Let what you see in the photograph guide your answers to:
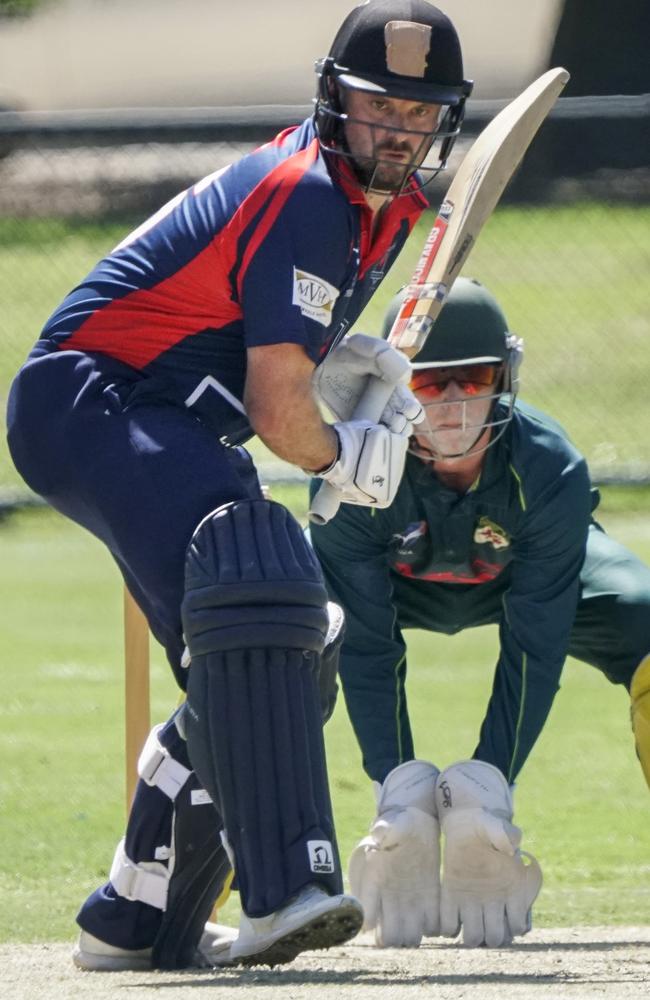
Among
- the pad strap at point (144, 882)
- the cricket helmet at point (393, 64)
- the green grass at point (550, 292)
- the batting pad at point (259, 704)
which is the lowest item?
the green grass at point (550, 292)

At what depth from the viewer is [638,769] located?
573cm

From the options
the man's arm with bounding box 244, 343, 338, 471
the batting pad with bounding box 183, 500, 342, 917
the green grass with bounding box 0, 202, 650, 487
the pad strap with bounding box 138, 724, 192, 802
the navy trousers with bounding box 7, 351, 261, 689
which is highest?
the man's arm with bounding box 244, 343, 338, 471

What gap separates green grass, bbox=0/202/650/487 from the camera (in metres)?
12.2

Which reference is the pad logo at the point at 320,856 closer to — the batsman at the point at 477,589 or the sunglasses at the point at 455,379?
the batsman at the point at 477,589

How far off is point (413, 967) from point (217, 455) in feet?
3.50

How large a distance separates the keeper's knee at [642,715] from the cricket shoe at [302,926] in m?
1.43

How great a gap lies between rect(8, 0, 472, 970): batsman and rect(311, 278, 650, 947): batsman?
24.5 inches

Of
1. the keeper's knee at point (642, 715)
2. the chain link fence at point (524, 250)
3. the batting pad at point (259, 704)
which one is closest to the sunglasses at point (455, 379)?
the keeper's knee at point (642, 715)

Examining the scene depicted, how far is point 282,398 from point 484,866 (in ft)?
4.32

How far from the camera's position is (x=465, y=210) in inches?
168

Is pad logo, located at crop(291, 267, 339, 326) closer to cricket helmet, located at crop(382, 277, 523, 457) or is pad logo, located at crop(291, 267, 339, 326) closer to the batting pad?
the batting pad

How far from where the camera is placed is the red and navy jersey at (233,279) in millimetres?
3348

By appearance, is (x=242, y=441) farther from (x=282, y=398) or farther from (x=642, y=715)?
(x=642, y=715)

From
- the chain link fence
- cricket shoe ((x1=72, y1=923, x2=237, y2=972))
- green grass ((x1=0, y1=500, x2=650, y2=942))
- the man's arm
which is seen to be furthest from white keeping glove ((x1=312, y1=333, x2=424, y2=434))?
the chain link fence
